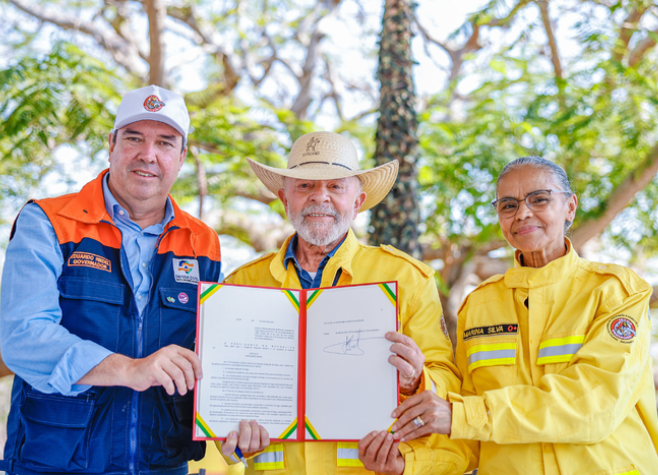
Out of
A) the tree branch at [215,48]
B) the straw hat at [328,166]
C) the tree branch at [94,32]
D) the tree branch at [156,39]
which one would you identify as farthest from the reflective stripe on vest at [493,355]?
the tree branch at [94,32]

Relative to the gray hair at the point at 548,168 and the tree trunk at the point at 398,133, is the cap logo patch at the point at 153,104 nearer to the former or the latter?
the gray hair at the point at 548,168

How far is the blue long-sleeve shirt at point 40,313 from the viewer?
243cm

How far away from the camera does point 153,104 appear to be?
3.10 meters

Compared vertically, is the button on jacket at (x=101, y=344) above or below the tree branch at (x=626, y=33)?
below

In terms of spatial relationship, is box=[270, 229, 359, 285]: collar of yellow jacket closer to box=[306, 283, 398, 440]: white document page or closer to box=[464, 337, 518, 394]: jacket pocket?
box=[306, 283, 398, 440]: white document page

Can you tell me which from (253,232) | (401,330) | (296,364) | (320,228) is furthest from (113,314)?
(253,232)

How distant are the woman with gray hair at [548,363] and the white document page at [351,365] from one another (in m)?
0.15

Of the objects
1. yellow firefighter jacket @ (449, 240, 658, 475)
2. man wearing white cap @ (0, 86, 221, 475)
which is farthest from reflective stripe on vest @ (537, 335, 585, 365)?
man wearing white cap @ (0, 86, 221, 475)

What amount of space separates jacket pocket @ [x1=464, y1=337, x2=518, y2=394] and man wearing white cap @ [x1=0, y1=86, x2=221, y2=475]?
4.53ft

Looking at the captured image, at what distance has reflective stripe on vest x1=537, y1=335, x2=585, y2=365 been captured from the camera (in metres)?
2.60

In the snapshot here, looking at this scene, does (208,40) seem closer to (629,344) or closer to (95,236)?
(95,236)

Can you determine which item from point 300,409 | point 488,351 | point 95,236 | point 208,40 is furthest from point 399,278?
point 208,40

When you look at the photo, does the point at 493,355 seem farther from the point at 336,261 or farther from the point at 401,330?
the point at 336,261

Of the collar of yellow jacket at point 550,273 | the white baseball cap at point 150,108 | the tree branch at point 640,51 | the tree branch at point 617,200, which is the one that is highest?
the tree branch at point 640,51
